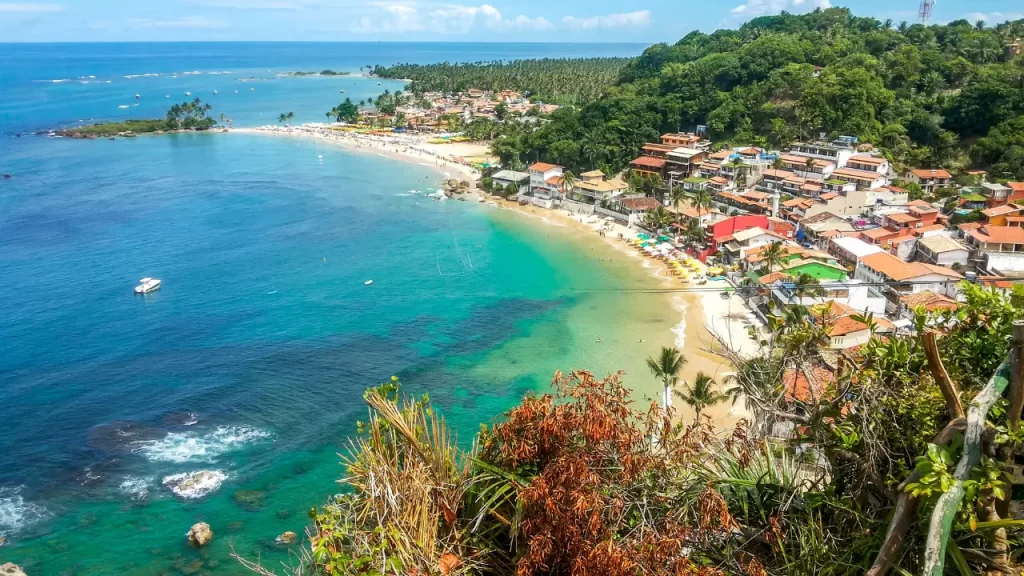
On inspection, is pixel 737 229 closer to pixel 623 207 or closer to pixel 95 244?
pixel 623 207

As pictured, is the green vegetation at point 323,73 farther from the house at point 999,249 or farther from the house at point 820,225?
the house at point 999,249

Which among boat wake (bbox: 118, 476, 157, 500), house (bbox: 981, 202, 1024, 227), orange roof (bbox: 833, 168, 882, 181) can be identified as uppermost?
orange roof (bbox: 833, 168, 882, 181)

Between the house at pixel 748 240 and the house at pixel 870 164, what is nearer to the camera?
the house at pixel 748 240

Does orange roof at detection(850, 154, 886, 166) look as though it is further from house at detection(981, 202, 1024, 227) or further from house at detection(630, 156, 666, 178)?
house at detection(630, 156, 666, 178)

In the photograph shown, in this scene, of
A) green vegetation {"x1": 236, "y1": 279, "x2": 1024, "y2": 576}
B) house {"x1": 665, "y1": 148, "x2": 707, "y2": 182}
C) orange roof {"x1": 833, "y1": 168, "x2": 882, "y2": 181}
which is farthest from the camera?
house {"x1": 665, "y1": 148, "x2": 707, "y2": 182}

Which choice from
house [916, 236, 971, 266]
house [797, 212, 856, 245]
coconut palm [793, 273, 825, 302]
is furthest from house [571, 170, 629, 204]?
coconut palm [793, 273, 825, 302]

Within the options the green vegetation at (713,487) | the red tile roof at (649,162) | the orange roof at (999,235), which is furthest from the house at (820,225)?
the green vegetation at (713,487)
